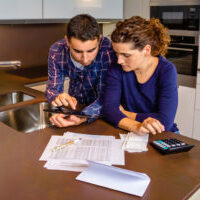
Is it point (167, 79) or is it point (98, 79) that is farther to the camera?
point (98, 79)

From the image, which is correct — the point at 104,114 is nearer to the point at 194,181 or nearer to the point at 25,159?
the point at 25,159

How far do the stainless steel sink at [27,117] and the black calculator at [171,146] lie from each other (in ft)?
3.00

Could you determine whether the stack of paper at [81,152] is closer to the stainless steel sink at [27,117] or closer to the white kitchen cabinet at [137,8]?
the stainless steel sink at [27,117]

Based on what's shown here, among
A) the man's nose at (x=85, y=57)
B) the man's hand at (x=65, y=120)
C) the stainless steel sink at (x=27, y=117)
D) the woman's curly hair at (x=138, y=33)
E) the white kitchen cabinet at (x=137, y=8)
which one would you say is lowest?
the stainless steel sink at (x=27, y=117)

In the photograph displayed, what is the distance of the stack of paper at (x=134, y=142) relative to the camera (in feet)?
4.00

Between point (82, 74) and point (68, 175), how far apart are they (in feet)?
2.70

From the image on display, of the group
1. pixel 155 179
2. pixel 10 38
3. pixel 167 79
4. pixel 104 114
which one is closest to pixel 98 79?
pixel 104 114

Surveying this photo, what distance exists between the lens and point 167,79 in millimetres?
1517

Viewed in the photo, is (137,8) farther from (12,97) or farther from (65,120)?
(65,120)

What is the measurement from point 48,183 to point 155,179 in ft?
1.18

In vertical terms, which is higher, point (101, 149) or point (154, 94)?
point (154, 94)

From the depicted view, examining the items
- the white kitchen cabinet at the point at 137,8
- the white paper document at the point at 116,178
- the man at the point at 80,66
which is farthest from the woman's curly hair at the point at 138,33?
the white kitchen cabinet at the point at 137,8

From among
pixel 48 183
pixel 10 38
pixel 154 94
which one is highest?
pixel 10 38

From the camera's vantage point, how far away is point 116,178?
3.34 ft
